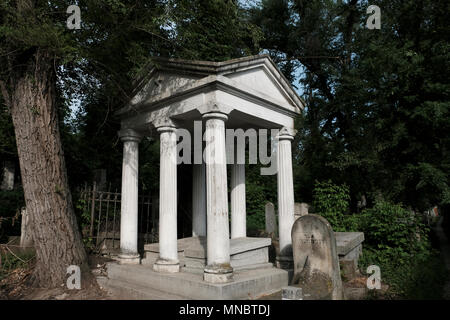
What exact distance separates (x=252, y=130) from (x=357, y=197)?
835 cm

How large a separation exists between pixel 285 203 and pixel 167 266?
9.62ft

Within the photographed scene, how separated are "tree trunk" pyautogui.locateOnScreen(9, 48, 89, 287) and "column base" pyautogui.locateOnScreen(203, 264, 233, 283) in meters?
2.84

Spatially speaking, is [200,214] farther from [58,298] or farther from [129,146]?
[58,298]

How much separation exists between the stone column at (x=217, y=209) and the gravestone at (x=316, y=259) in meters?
1.37

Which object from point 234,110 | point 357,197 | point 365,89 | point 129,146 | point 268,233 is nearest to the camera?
point 234,110

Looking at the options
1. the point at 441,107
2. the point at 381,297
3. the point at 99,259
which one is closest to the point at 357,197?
the point at 441,107

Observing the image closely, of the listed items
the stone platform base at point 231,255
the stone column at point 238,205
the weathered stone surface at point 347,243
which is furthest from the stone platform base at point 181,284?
the stone column at point 238,205

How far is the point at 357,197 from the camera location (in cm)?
1430

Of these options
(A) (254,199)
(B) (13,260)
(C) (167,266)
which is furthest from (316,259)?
(A) (254,199)

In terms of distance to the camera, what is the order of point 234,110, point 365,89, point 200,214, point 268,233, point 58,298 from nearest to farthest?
1. point 58,298
2. point 234,110
3. point 200,214
4. point 268,233
5. point 365,89

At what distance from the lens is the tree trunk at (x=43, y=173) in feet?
21.1

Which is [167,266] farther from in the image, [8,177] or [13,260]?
[8,177]

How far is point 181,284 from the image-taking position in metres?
5.78

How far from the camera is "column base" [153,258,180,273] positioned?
6492 mm
